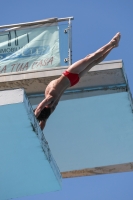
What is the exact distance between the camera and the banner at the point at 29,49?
8977 mm

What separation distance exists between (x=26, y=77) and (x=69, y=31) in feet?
6.11

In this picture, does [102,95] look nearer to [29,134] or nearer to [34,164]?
[34,164]

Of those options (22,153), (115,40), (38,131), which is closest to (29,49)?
(115,40)

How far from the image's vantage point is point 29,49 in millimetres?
9320

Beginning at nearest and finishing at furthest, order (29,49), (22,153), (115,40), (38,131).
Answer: (38,131), (22,153), (115,40), (29,49)

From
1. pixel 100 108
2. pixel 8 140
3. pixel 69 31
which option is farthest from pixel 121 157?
pixel 8 140

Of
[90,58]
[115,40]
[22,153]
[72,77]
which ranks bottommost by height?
[22,153]

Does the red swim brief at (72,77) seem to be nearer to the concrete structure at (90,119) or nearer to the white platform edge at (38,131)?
the concrete structure at (90,119)

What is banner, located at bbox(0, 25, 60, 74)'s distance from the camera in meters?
8.98

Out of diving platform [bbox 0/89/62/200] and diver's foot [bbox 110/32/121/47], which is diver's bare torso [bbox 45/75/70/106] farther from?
diver's foot [bbox 110/32/121/47]

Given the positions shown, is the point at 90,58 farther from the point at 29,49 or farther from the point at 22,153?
the point at 22,153

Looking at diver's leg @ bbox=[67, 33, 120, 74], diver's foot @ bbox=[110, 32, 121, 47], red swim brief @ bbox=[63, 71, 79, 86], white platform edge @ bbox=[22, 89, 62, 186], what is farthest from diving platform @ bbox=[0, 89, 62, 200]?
diver's foot @ bbox=[110, 32, 121, 47]

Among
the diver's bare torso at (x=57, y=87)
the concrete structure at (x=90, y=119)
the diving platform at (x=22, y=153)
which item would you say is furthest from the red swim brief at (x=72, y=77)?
the diving platform at (x=22, y=153)

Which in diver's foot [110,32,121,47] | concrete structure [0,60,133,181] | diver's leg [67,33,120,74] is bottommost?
concrete structure [0,60,133,181]
